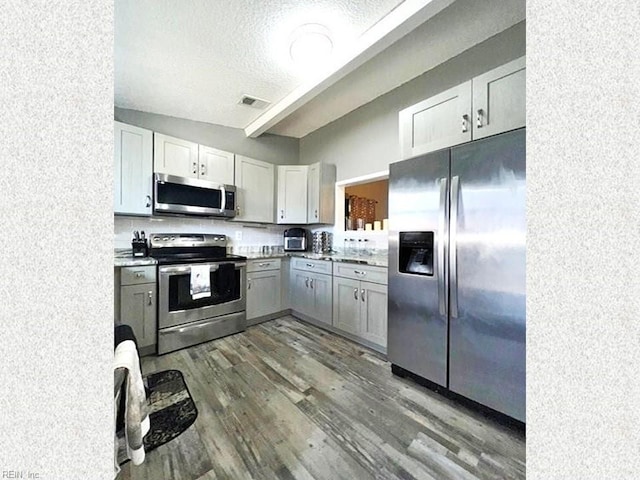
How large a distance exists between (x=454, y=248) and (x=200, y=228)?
2910 millimetres

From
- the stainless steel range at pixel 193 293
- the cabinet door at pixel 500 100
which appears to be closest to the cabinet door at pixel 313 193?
the stainless steel range at pixel 193 293

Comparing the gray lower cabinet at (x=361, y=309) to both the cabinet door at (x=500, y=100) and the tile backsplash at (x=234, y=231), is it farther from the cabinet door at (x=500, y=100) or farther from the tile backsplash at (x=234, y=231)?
the cabinet door at (x=500, y=100)

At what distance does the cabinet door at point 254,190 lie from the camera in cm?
340

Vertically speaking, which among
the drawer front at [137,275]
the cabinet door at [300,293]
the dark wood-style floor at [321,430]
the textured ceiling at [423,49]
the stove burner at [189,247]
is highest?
the textured ceiling at [423,49]

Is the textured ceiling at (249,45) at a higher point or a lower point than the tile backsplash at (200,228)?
higher

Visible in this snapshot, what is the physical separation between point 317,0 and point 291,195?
2310 mm

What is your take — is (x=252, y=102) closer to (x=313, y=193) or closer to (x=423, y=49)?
(x=313, y=193)

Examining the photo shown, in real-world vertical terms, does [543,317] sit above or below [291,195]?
below

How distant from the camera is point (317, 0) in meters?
1.63

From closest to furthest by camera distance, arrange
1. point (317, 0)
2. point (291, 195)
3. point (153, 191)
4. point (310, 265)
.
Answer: point (317, 0) → point (153, 191) → point (310, 265) → point (291, 195)

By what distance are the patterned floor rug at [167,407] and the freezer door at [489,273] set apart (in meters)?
1.73

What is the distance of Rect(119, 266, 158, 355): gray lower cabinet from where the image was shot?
7.50 ft

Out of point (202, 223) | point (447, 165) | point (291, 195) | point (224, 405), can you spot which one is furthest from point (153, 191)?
point (447, 165)

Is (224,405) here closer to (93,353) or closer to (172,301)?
(172,301)
